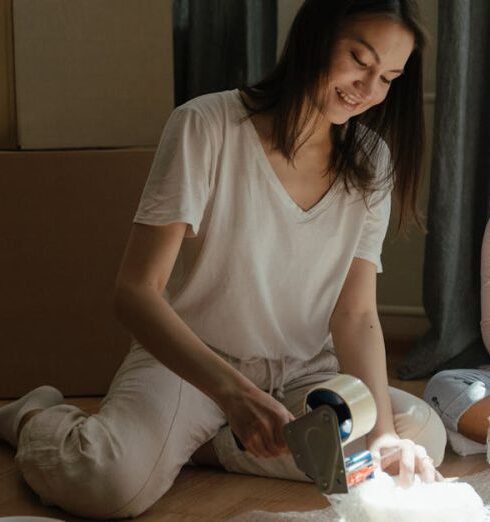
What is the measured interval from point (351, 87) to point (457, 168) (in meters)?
0.92

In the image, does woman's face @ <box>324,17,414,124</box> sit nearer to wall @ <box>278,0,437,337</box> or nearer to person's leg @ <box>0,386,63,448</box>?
person's leg @ <box>0,386,63,448</box>

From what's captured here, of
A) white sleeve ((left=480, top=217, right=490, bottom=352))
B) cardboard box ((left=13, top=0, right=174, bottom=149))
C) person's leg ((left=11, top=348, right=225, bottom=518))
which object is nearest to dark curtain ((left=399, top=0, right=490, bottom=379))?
white sleeve ((left=480, top=217, right=490, bottom=352))

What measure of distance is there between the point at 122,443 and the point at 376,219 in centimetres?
52

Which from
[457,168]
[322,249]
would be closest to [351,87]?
[322,249]

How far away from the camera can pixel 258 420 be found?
122 cm

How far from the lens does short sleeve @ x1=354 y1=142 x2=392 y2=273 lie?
1.68 metres

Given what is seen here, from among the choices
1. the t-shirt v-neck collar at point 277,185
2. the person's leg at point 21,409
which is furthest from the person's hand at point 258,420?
the person's leg at point 21,409

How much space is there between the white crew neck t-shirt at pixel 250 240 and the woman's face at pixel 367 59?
0.58ft

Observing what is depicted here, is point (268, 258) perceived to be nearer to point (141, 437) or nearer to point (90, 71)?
point (141, 437)

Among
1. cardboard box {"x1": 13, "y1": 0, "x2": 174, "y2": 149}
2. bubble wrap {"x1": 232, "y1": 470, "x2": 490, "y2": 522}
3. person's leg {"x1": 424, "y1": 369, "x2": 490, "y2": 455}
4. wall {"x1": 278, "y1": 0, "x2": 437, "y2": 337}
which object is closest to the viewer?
bubble wrap {"x1": 232, "y1": 470, "x2": 490, "y2": 522}

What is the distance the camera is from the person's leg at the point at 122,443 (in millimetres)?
1539

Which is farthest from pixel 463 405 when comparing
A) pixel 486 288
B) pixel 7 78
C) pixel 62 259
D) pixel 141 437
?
pixel 7 78

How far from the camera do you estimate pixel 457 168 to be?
7.66ft

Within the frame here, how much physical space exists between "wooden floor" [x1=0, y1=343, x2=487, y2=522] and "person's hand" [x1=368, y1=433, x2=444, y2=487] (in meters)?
0.17
